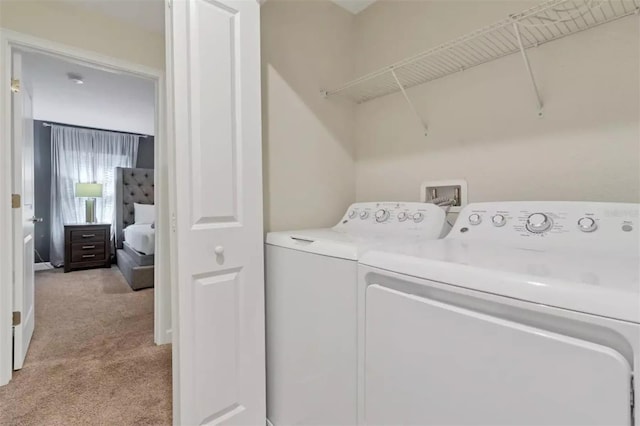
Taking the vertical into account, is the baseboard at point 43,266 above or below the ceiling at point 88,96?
below

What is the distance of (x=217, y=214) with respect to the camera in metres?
1.16

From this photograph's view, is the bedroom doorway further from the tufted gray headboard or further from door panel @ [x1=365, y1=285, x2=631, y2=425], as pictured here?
door panel @ [x1=365, y1=285, x2=631, y2=425]

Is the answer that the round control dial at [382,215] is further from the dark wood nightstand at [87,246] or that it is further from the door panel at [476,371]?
the dark wood nightstand at [87,246]

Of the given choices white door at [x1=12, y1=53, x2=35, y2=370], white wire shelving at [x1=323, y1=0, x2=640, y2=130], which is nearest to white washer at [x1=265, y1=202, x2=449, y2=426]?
white wire shelving at [x1=323, y1=0, x2=640, y2=130]

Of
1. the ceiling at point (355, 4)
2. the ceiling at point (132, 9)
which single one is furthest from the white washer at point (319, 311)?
the ceiling at point (132, 9)

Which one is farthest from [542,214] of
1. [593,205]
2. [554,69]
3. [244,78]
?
[244,78]

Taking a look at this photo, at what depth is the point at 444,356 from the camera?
0.72 meters

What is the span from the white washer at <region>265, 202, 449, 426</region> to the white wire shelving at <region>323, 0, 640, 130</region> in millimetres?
608

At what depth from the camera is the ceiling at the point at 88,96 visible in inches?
112

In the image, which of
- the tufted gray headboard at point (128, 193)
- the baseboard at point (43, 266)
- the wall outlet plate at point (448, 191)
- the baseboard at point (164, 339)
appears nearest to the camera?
the wall outlet plate at point (448, 191)

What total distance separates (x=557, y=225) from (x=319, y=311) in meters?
0.82

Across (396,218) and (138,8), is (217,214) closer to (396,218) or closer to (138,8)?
(396,218)

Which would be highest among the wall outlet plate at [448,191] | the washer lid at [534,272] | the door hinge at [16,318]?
the wall outlet plate at [448,191]

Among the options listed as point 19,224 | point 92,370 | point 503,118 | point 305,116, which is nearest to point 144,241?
point 19,224
